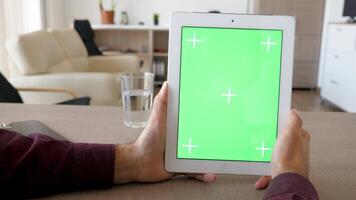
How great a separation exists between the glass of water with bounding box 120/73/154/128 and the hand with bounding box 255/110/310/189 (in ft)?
1.34

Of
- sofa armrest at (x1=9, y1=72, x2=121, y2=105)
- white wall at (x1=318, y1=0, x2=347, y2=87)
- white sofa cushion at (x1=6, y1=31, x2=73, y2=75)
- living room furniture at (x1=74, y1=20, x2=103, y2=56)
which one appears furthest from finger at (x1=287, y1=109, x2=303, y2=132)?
white wall at (x1=318, y1=0, x2=347, y2=87)

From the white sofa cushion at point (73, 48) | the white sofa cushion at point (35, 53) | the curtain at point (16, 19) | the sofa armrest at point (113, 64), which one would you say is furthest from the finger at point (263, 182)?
the sofa armrest at point (113, 64)

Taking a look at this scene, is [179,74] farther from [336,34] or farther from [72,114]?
[336,34]

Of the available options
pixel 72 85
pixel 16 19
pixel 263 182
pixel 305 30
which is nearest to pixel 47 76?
pixel 72 85

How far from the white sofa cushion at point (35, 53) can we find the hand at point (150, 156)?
200 cm

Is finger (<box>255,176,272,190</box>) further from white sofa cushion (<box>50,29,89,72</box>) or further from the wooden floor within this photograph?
the wooden floor

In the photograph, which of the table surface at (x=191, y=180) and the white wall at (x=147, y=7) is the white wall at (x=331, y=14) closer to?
the white wall at (x=147, y=7)

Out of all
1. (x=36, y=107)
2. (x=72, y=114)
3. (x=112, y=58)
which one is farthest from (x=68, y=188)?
(x=112, y=58)

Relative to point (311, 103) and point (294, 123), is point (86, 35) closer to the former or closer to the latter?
point (311, 103)

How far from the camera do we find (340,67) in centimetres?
380

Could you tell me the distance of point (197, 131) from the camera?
612 mm

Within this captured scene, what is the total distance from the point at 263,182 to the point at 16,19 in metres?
3.41

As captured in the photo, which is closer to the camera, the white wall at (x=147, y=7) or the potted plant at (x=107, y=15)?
the potted plant at (x=107, y=15)

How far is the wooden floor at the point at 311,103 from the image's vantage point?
3.91 metres
